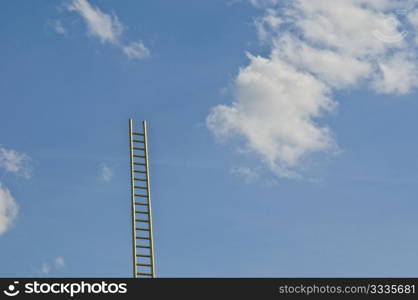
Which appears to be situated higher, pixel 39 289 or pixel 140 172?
pixel 140 172

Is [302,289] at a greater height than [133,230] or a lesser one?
lesser

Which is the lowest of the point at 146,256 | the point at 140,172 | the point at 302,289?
the point at 302,289

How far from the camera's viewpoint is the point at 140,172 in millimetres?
26500

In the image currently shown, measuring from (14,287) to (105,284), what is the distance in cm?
241

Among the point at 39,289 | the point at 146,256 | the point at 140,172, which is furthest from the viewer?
the point at 140,172

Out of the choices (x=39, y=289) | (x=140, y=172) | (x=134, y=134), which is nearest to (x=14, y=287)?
(x=39, y=289)

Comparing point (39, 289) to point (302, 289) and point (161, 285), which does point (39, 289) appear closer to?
point (161, 285)

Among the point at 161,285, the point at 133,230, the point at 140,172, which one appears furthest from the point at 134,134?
the point at 161,285

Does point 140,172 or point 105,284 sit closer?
point 105,284

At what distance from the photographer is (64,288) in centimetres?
1744

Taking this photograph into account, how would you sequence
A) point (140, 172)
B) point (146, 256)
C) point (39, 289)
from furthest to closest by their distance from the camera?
1. point (140, 172)
2. point (146, 256)
3. point (39, 289)

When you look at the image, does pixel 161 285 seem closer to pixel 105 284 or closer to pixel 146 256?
pixel 105 284

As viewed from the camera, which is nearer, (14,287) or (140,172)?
(14,287)

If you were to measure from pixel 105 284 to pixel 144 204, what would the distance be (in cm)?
799
